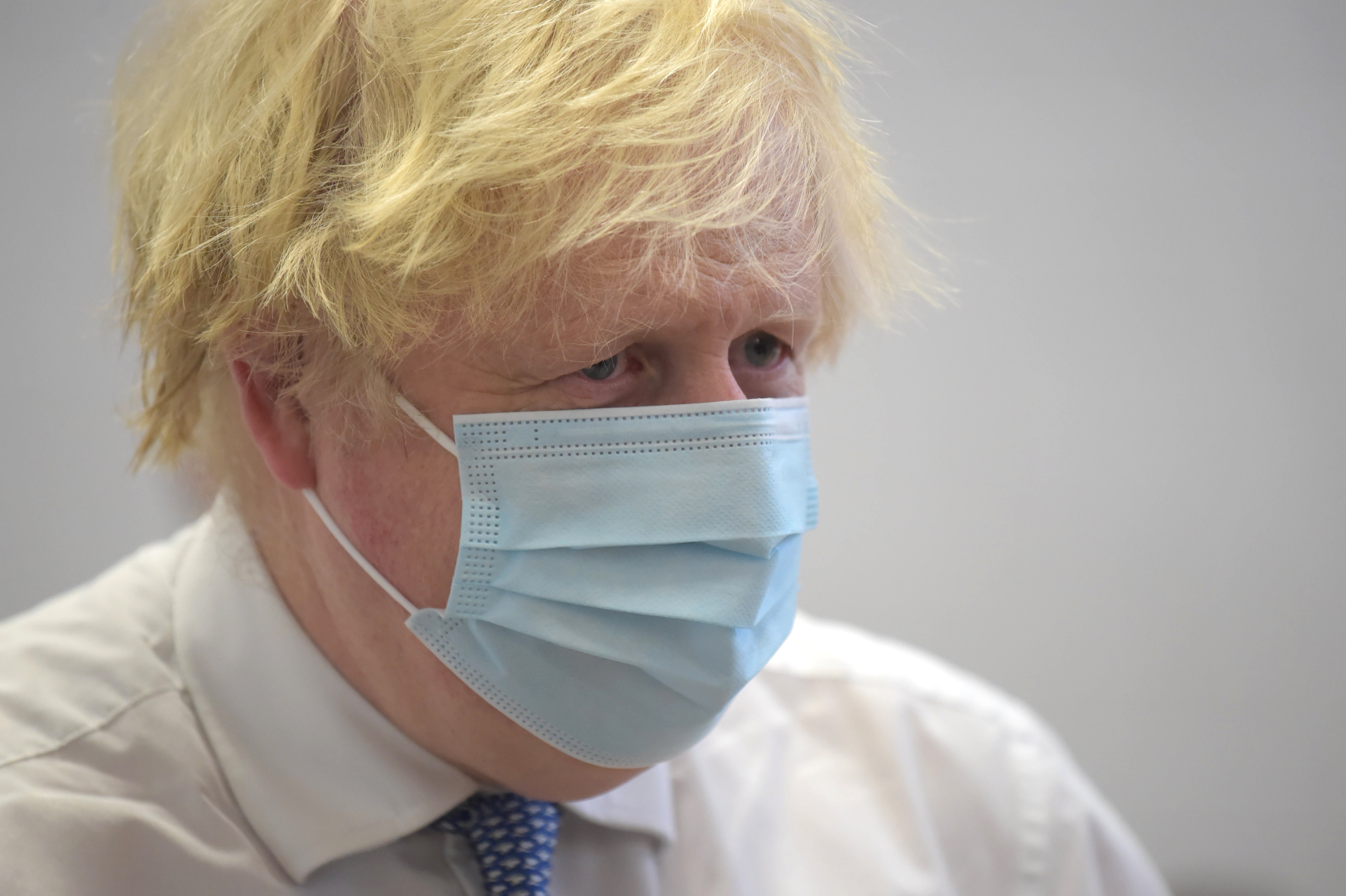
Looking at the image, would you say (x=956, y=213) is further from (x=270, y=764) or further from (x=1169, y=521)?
(x=270, y=764)

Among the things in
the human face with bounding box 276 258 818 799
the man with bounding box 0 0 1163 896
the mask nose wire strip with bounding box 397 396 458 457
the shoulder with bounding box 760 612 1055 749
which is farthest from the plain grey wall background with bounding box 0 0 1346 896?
the mask nose wire strip with bounding box 397 396 458 457

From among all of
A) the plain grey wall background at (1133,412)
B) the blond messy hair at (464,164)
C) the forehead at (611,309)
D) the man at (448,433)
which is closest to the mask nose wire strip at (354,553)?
the man at (448,433)

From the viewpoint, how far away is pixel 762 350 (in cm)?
104

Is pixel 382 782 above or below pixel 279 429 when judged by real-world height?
below

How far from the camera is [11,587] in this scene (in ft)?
5.52

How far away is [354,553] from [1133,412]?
1731 mm

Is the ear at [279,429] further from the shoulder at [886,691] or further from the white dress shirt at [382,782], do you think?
the shoulder at [886,691]

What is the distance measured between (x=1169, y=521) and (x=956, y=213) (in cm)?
81

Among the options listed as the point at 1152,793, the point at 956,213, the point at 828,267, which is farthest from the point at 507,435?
the point at 1152,793

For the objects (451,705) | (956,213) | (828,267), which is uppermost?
(956,213)

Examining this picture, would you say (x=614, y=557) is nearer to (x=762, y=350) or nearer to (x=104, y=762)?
(x=762, y=350)

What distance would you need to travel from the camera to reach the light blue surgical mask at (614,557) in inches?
34.8

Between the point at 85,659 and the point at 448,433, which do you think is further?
the point at 85,659

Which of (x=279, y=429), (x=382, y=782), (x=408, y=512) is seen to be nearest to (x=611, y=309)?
(x=408, y=512)
